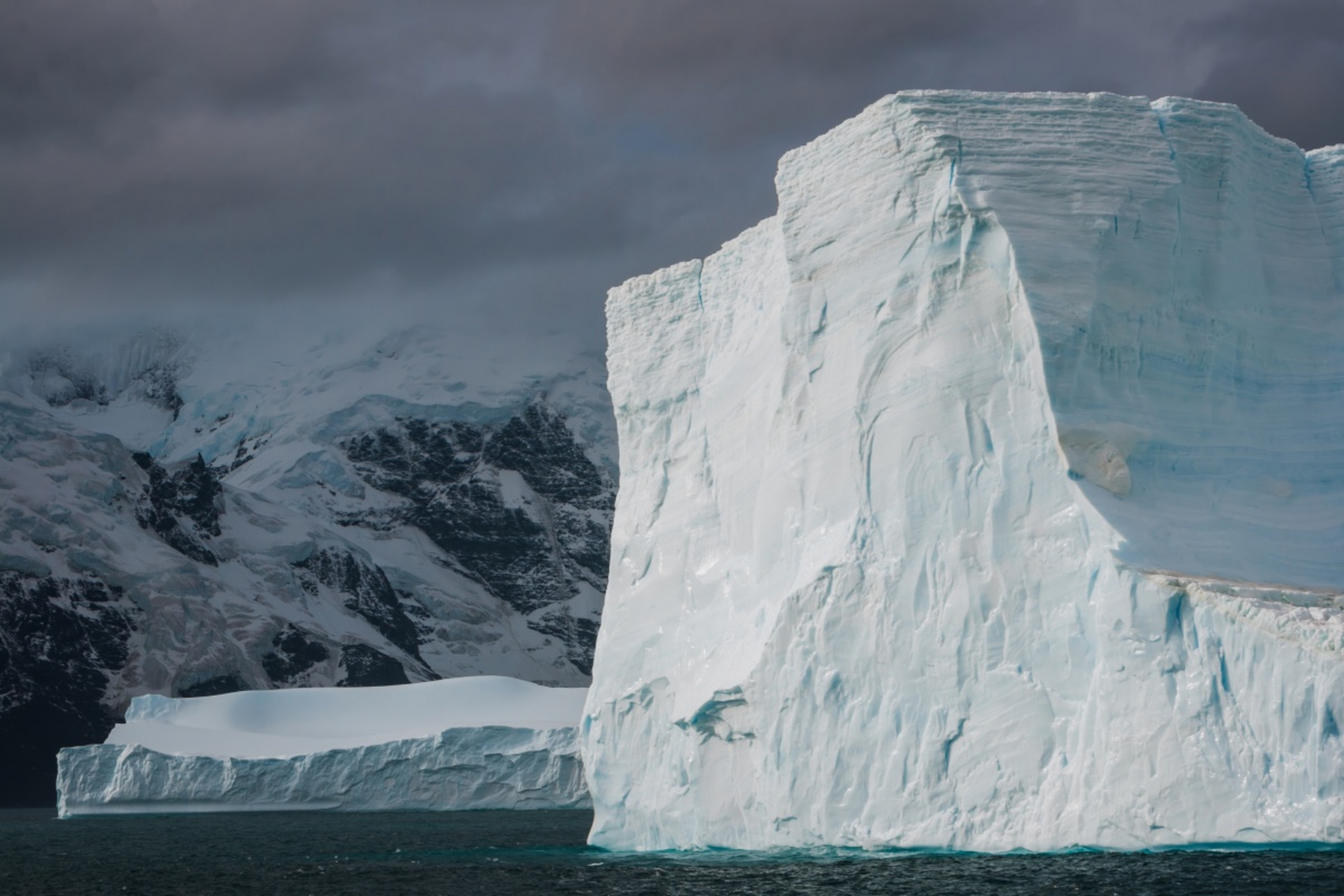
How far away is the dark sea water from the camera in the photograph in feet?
52.9

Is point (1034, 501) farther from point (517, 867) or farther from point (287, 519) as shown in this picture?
point (287, 519)

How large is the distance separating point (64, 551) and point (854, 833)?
270 ft

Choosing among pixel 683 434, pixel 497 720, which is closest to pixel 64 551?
pixel 497 720

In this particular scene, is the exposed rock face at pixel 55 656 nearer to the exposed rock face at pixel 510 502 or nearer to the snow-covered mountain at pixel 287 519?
the snow-covered mountain at pixel 287 519

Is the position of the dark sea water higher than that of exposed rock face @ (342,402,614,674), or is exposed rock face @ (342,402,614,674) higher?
exposed rock face @ (342,402,614,674)

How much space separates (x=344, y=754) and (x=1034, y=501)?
3319 centimetres

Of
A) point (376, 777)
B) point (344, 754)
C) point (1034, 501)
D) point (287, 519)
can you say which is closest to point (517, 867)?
point (1034, 501)

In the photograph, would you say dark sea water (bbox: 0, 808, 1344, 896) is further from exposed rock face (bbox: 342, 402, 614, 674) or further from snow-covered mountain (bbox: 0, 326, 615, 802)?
exposed rock face (bbox: 342, 402, 614, 674)

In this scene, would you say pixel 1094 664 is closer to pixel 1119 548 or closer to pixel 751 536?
pixel 1119 548

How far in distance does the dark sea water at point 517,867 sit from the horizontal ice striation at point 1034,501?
59 centimetres

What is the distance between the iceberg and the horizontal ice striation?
77.8ft

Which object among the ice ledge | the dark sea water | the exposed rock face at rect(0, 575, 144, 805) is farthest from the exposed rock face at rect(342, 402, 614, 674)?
the dark sea water

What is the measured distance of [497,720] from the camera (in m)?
48.2

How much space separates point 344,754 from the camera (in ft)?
158
